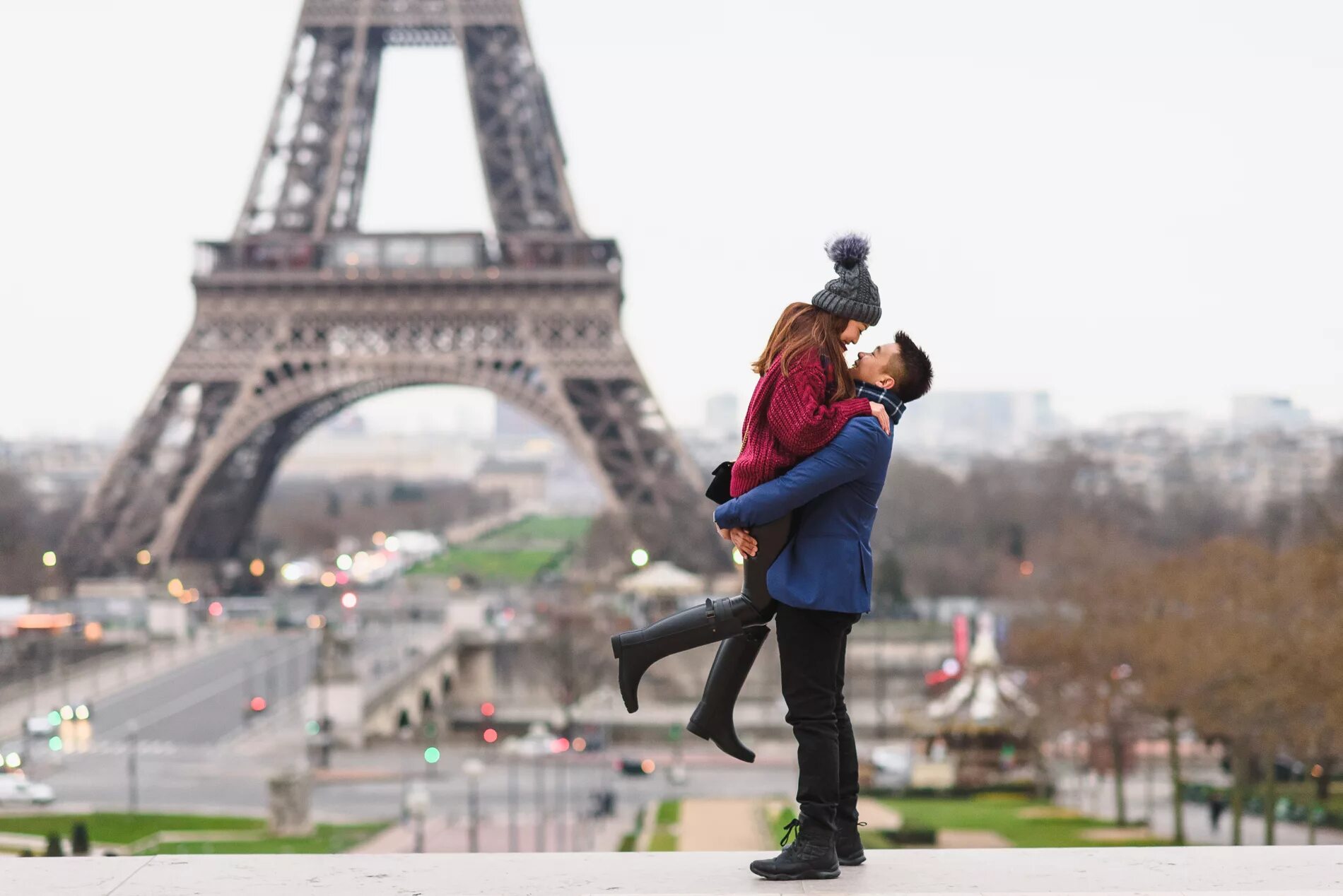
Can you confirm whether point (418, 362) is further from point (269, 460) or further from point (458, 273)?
point (269, 460)

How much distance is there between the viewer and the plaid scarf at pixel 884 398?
259 inches

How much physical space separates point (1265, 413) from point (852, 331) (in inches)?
6747

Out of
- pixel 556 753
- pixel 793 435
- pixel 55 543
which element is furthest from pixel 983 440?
pixel 793 435

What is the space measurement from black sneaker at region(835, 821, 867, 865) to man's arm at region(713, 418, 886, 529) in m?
1.31

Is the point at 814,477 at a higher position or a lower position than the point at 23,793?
higher

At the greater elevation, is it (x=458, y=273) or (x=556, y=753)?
(x=458, y=273)

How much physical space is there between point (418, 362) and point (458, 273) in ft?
8.56

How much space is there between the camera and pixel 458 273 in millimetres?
44219

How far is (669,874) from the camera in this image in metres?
6.38

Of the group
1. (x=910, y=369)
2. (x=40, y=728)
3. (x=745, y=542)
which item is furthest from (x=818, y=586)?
(x=40, y=728)

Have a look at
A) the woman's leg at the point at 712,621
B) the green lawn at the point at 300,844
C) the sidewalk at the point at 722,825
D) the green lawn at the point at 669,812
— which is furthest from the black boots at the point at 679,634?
the green lawn at the point at 669,812

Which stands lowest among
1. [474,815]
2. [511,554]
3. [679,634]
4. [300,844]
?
[300,844]

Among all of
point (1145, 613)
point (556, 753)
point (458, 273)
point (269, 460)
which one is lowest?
point (556, 753)

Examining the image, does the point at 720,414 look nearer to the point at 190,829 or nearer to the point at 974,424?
the point at 974,424
